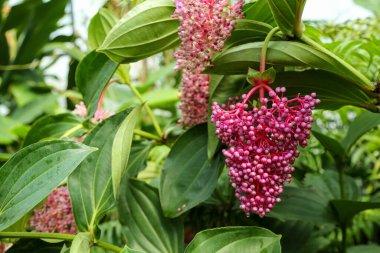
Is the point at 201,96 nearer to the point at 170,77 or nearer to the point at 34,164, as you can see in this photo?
the point at 34,164

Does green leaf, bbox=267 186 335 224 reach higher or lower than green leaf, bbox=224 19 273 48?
lower

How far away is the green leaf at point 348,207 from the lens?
745 millimetres

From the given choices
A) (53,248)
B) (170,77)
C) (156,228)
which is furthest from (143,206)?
(170,77)

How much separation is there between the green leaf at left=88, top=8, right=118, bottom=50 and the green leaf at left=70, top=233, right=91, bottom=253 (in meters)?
0.33

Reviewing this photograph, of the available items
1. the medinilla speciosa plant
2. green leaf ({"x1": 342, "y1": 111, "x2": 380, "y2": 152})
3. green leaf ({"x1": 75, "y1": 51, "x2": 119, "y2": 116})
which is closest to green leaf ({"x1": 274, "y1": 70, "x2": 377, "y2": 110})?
the medinilla speciosa plant

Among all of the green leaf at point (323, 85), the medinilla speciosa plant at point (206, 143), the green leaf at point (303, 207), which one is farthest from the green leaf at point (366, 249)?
the green leaf at point (323, 85)

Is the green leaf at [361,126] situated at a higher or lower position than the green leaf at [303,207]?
higher

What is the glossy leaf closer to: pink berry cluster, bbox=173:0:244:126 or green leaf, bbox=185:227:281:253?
pink berry cluster, bbox=173:0:244:126

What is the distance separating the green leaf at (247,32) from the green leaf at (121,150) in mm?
166

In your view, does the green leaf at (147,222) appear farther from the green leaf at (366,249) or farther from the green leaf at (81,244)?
the green leaf at (366,249)

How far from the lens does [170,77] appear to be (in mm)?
2068

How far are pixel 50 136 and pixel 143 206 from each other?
0.23 m

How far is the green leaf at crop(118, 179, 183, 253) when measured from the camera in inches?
27.5

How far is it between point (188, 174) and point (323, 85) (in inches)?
9.2
